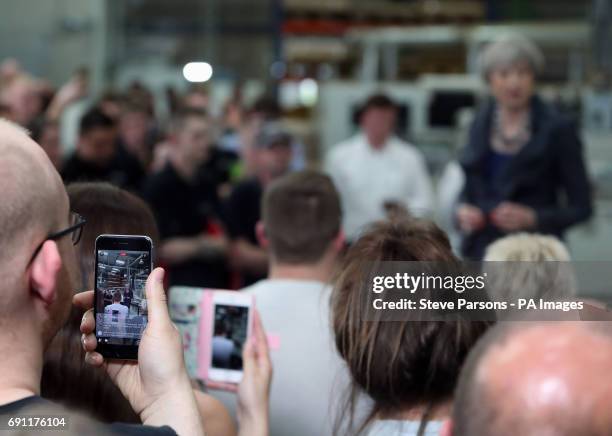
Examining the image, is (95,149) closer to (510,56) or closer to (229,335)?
(510,56)

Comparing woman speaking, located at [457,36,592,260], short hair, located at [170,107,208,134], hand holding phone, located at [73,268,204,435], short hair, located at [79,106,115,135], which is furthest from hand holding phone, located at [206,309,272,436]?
short hair, located at [79,106,115,135]

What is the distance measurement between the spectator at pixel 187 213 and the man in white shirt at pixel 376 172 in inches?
35.2

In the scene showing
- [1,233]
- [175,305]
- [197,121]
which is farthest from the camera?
[197,121]

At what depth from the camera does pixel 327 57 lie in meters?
13.3

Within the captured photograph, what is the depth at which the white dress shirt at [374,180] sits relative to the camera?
229 inches

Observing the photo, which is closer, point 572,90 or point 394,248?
point 394,248

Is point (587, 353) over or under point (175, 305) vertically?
over

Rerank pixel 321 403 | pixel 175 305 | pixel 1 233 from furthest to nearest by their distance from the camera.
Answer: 1. pixel 321 403
2. pixel 175 305
3. pixel 1 233

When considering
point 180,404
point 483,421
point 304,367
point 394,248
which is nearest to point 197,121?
point 304,367

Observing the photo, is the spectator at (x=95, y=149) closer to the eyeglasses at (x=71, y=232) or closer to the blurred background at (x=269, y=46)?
the blurred background at (x=269, y=46)

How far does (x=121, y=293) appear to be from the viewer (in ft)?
5.26

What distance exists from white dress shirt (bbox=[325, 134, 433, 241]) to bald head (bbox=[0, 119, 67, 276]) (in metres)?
4.40

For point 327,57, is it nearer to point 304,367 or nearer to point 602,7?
point 602,7

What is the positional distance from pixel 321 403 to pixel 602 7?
6482mm
